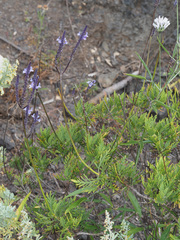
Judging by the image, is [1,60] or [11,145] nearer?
[1,60]

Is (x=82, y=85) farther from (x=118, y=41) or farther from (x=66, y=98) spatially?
(x=118, y=41)

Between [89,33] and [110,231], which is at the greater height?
[89,33]

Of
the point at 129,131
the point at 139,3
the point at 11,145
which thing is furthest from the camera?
the point at 139,3

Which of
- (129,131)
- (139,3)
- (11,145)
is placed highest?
(139,3)

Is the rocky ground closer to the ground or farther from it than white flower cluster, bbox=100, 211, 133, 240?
farther from it

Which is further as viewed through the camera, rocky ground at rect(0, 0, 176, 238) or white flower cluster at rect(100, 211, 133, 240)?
rocky ground at rect(0, 0, 176, 238)

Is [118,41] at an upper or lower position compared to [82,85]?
upper

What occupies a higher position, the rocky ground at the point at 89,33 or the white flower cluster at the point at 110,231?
the rocky ground at the point at 89,33

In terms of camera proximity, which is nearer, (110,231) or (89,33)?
(110,231)

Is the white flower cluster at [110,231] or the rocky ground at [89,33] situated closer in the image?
the white flower cluster at [110,231]

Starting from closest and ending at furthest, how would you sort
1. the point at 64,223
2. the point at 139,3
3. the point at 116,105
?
the point at 64,223
the point at 116,105
the point at 139,3

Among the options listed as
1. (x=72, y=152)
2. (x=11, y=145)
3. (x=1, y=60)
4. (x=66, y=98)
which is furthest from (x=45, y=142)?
(x=66, y=98)
